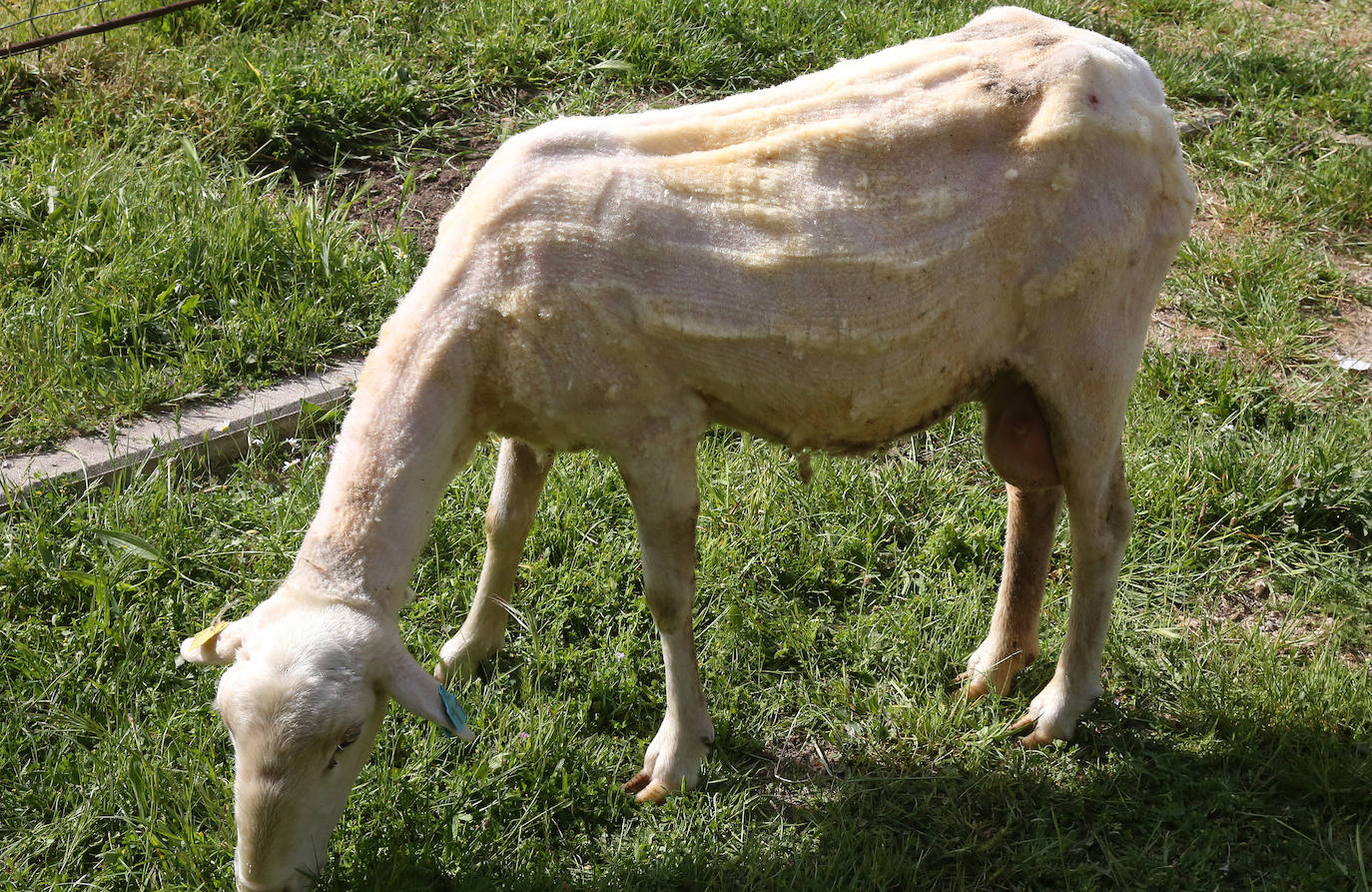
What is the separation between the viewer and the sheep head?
281 cm

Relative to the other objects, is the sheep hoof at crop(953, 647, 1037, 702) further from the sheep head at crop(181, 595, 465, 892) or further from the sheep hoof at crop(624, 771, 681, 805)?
the sheep head at crop(181, 595, 465, 892)

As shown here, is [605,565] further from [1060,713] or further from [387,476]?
[1060,713]

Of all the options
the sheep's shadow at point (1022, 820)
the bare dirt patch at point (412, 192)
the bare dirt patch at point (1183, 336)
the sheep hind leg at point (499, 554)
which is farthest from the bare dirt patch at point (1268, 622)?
the bare dirt patch at point (412, 192)

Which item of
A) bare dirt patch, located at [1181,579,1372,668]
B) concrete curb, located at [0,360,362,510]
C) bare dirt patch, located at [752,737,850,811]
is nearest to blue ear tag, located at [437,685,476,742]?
bare dirt patch, located at [752,737,850,811]

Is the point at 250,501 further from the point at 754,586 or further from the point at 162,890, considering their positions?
the point at 754,586

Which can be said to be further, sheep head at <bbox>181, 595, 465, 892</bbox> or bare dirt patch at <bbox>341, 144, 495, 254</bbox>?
bare dirt patch at <bbox>341, 144, 495, 254</bbox>

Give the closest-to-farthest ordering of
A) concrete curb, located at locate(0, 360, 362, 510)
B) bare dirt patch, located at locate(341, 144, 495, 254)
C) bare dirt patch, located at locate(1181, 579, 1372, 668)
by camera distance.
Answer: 1. bare dirt patch, located at locate(1181, 579, 1372, 668)
2. concrete curb, located at locate(0, 360, 362, 510)
3. bare dirt patch, located at locate(341, 144, 495, 254)

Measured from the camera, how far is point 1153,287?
3527 millimetres

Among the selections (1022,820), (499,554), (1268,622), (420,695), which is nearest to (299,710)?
(420,695)

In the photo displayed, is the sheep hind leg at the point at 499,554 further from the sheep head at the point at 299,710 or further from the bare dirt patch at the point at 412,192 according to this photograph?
the bare dirt patch at the point at 412,192

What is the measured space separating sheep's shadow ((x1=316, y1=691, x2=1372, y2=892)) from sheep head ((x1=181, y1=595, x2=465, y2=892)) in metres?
0.40

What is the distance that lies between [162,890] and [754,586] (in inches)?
83.2

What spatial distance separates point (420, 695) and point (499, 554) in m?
1.07

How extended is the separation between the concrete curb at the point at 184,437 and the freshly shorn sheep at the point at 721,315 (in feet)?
5.60
